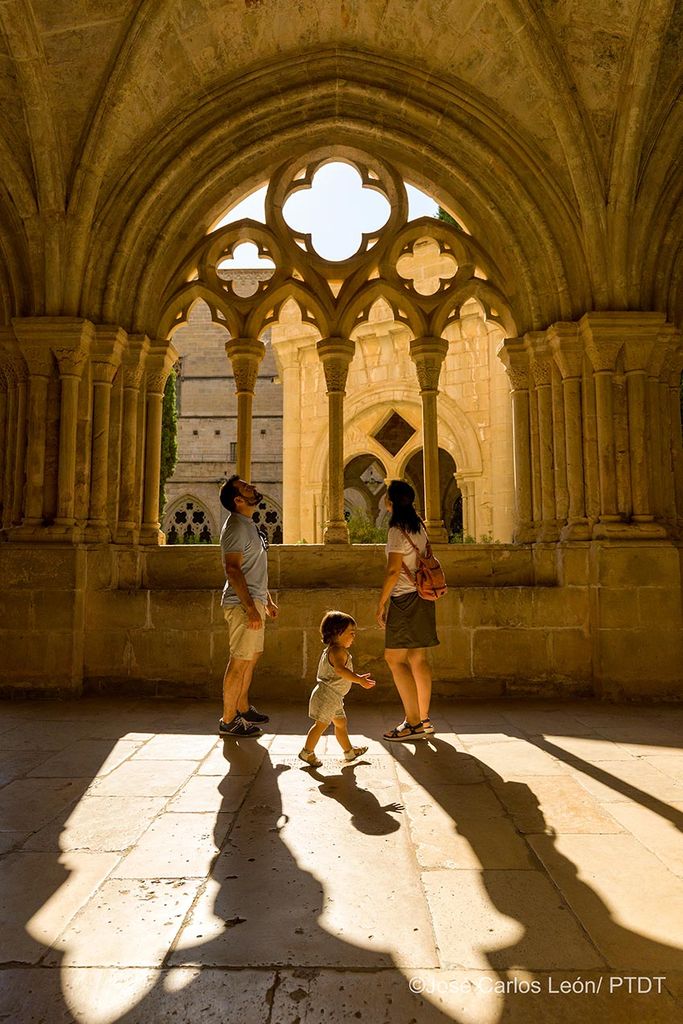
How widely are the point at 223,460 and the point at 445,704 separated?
55.8 ft

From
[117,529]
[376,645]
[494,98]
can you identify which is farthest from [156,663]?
[494,98]

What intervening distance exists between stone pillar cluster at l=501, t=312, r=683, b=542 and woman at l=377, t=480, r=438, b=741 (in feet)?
6.16

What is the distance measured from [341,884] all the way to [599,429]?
12.6 ft

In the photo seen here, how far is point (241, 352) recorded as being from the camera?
17.8 ft

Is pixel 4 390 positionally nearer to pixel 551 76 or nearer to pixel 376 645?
pixel 376 645

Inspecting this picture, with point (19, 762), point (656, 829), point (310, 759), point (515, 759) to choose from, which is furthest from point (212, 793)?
point (656, 829)

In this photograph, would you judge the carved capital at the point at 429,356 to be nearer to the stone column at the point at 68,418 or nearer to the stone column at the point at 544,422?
the stone column at the point at 544,422

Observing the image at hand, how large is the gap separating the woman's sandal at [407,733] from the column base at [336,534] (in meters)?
1.96

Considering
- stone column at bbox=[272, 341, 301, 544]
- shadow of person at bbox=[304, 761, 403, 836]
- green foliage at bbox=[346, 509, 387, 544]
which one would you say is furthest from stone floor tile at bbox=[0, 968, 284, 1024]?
stone column at bbox=[272, 341, 301, 544]

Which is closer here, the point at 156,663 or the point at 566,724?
the point at 566,724

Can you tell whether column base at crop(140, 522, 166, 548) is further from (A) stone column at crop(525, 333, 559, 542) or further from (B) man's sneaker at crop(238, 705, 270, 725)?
(A) stone column at crop(525, 333, 559, 542)

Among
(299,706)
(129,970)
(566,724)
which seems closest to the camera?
(129,970)

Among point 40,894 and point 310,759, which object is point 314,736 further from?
point 40,894

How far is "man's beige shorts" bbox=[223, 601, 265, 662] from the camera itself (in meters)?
3.30
